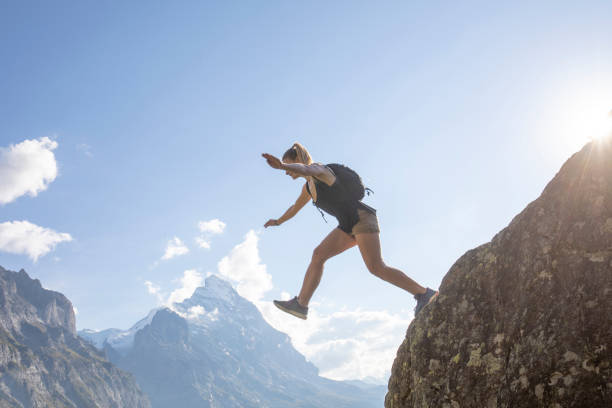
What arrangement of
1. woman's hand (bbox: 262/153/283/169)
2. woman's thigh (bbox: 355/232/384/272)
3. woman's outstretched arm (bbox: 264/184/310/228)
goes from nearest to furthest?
1. woman's hand (bbox: 262/153/283/169)
2. woman's thigh (bbox: 355/232/384/272)
3. woman's outstretched arm (bbox: 264/184/310/228)

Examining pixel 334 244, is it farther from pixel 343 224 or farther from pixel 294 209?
pixel 294 209

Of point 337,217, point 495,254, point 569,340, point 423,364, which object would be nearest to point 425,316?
point 423,364

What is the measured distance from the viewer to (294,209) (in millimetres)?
6809

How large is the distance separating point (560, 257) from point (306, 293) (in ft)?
11.6

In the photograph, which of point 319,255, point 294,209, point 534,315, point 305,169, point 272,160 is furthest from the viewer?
point 294,209

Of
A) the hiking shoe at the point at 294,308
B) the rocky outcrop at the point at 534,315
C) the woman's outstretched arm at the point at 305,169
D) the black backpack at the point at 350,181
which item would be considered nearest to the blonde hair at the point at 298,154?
the black backpack at the point at 350,181

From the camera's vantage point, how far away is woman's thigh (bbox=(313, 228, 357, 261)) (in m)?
5.67

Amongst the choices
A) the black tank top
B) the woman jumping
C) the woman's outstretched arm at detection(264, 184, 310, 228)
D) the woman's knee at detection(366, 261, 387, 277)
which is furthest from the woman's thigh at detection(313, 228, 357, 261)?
the woman's outstretched arm at detection(264, 184, 310, 228)

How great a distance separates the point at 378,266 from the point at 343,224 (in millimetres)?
704

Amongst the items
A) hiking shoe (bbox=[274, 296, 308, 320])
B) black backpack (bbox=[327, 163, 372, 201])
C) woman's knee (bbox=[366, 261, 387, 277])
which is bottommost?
hiking shoe (bbox=[274, 296, 308, 320])

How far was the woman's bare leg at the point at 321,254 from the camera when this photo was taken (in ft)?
18.7

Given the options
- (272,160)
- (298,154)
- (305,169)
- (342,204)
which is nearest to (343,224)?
(342,204)

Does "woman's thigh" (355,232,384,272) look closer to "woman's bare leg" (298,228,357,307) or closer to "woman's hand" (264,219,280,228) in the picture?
"woman's bare leg" (298,228,357,307)

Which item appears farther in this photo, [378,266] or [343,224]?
[343,224]
